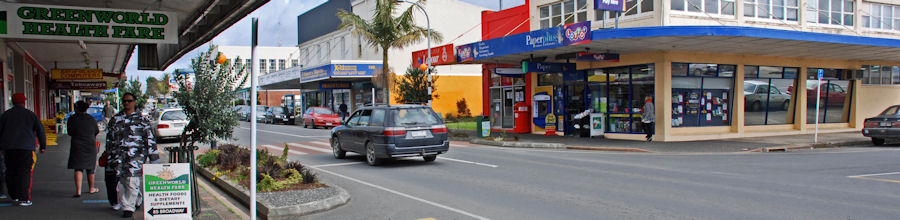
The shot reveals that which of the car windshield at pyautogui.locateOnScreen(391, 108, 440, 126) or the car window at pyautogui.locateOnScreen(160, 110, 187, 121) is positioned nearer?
the car windshield at pyautogui.locateOnScreen(391, 108, 440, 126)

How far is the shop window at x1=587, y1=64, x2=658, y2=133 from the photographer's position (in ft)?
63.9

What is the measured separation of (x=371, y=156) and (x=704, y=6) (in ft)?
41.3

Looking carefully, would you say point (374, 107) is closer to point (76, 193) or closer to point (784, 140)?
point (76, 193)

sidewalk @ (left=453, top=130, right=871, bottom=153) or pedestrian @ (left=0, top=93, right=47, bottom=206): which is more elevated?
pedestrian @ (left=0, top=93, right=47, bottom=206)

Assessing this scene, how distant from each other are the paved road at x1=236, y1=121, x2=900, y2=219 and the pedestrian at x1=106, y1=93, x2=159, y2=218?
2.25 m

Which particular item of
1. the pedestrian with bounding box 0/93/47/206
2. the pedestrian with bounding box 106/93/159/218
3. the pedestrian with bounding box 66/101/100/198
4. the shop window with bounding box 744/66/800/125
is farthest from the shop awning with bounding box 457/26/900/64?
the pedestrian with bounding box 0/93/47/206

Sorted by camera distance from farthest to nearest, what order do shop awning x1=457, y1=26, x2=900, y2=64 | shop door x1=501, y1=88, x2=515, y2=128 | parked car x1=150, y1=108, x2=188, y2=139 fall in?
shop door x1=501, y1=88, x2=515, y2=128, parked car x1=150, y1=108, x2=188, y2=139, shop awning x1=457, y1=26, x2=900, y2=64

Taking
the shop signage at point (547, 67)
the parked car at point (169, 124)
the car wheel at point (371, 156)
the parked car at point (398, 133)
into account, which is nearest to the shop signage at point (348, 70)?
the parked car at point (169, 124)

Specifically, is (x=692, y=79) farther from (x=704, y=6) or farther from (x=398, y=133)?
(x=398, y=133)

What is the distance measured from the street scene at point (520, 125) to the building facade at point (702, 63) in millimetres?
72

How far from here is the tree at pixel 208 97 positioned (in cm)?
808

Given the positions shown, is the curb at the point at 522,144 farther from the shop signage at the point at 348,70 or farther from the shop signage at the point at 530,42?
the shop signage at the point at 348,70

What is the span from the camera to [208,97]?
8.36 meters

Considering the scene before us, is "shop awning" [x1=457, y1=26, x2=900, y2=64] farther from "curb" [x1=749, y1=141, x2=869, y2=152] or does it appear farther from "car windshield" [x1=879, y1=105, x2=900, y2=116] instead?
"curb" [x1=749, y1=141, x2=869, y2=152]
